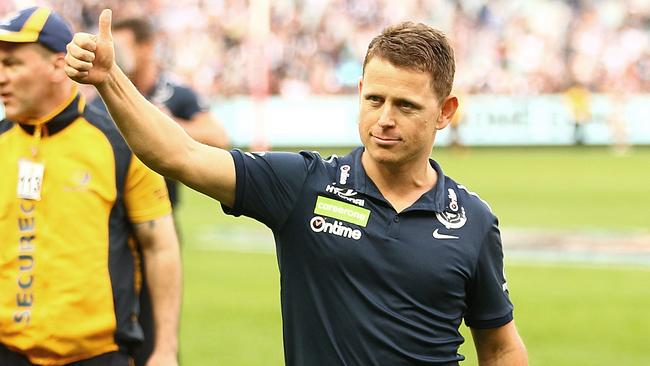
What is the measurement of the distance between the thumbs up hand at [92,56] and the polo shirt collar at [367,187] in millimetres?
877

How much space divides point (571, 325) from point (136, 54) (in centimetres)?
500

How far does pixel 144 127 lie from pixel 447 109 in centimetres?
105

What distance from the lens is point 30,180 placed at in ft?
15.9

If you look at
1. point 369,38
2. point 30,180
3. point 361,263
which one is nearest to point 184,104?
point 30,180

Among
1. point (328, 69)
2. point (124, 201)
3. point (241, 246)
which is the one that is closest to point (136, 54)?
point (124, 201)

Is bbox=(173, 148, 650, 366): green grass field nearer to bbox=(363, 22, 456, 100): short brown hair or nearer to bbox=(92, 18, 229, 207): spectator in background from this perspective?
bbox=(92, 18, 229, 207): spectator in background

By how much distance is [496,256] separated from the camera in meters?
4.07

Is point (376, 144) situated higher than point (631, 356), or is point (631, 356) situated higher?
point (376, 144)

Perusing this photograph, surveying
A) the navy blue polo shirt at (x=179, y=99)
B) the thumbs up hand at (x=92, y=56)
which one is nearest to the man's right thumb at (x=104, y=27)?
the thumbs up hand at (x=92, y=56)

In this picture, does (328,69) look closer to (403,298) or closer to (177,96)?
(177,96)

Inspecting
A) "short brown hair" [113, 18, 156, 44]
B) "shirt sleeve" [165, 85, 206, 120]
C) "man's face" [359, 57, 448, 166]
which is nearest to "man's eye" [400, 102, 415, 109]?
"man's face" [359, 57, 448, 166]

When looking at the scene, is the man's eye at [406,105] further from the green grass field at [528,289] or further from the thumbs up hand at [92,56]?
the green grass field at [528,289]

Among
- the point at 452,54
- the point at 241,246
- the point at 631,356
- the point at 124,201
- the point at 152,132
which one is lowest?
the point at 241,246

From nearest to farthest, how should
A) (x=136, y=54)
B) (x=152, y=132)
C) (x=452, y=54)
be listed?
1. (x=152, y=132)
2. (x=452, y=54)
3. (x=136, y=54)
